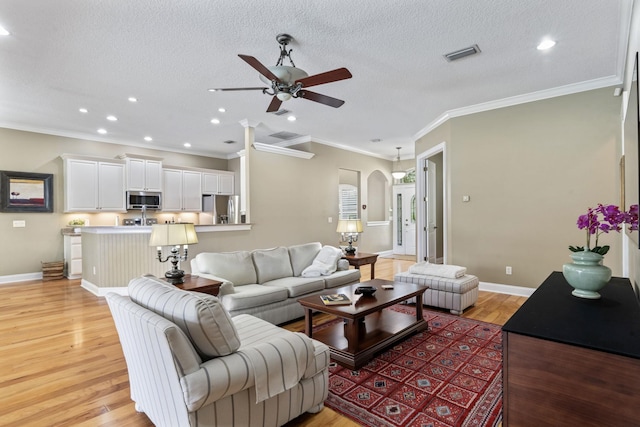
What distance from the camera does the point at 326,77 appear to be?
9.53 feet

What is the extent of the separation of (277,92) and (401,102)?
7.97 ft

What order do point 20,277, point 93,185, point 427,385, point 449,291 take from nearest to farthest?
point 427,385 → point 449,291 → point 20,277 → point 93,185

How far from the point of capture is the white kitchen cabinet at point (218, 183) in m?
8.52

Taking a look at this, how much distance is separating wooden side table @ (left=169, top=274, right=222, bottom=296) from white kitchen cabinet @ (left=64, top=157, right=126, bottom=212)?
4.67 metres

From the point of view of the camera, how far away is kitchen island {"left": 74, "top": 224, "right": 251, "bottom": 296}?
502 centimetres

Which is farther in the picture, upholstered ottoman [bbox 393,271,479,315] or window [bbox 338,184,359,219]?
window [bbox 338,184,359,219]

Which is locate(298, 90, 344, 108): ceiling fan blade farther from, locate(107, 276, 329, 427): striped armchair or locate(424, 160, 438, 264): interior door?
locate(424, 160, 438, 264): interior door

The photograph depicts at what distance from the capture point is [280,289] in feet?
11.7

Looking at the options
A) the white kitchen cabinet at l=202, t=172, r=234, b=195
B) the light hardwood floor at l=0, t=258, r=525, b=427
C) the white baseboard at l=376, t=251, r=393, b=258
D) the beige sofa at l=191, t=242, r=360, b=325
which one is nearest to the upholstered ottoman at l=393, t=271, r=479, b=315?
the light hardwood floor at l=0, t=258, r=525, b=427

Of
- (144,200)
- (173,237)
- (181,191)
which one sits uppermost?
(181,191)

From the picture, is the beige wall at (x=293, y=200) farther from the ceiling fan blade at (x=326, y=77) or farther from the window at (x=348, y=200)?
the ceiling fan blade at (x=326, y=77)

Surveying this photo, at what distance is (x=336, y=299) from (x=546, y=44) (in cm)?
320

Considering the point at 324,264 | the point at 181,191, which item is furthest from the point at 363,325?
the point at 181,191

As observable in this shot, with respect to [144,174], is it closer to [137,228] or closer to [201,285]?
[137,228]
